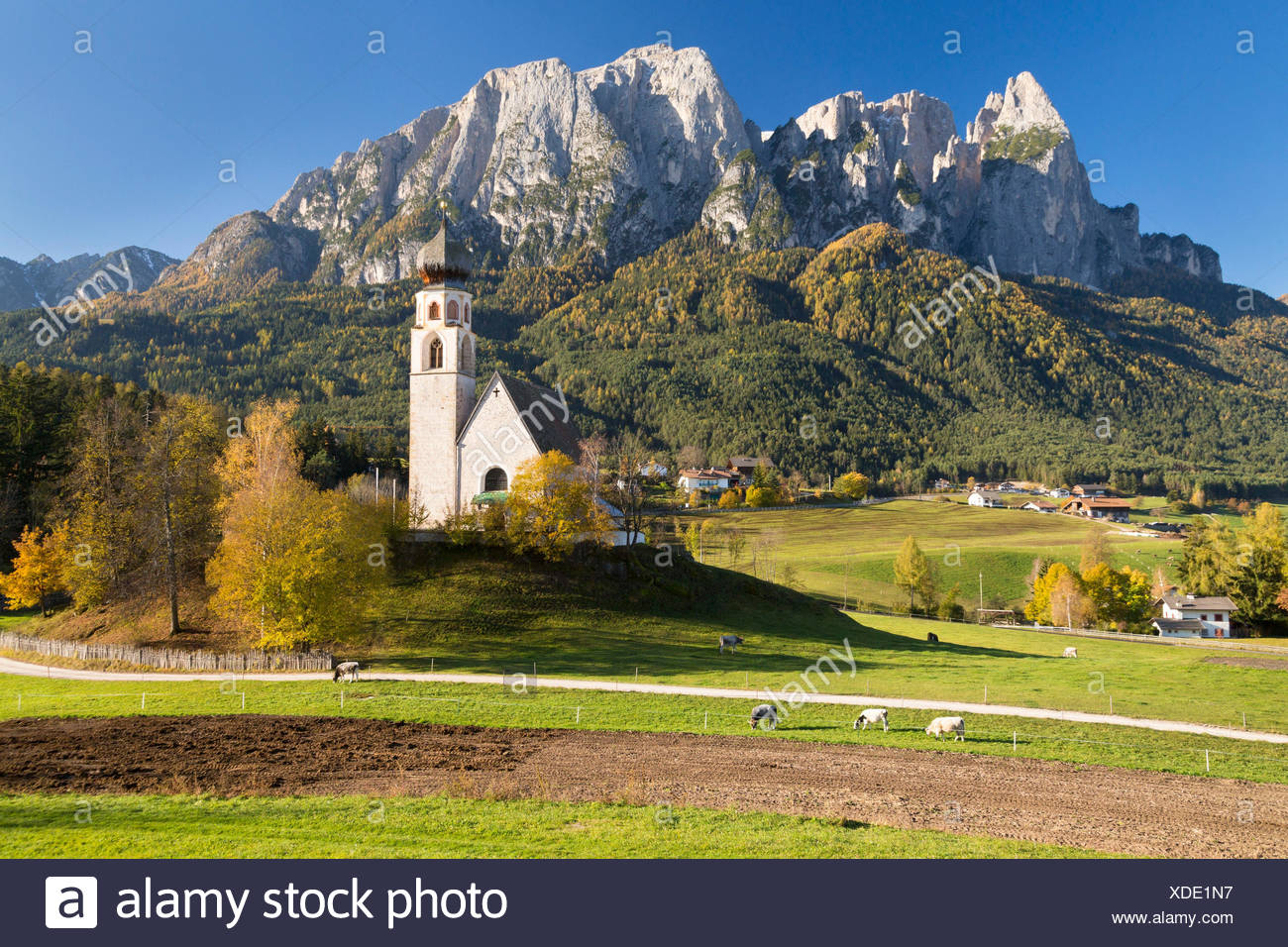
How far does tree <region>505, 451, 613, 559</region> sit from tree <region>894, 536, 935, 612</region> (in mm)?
45501

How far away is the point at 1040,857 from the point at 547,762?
37.4 ft

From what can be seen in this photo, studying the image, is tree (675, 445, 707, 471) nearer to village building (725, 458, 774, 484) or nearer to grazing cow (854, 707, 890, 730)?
village building (725, 458, 774, 484)

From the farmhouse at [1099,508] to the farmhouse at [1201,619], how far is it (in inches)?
2432

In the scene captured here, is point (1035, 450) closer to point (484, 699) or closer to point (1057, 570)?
point (1057, 570)

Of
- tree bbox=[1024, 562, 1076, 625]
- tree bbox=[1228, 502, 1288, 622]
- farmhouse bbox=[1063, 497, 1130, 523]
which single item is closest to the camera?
tree bbox=[1228, 502, 1288, 622]

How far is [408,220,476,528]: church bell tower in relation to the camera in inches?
2232

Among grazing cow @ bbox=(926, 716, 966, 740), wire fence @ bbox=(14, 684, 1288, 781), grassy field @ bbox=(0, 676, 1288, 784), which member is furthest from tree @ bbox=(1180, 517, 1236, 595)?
grazing cow @ bbox=(926, 716, 966, 740)

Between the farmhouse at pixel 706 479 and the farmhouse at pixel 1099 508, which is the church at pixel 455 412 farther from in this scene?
the farmhouse at pixel 1099 508

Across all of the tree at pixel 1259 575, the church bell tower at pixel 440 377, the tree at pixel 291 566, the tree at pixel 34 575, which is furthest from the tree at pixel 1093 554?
the tree at pixel 34 575

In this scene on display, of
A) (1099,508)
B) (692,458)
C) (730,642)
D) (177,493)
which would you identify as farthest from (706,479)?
(177,493)

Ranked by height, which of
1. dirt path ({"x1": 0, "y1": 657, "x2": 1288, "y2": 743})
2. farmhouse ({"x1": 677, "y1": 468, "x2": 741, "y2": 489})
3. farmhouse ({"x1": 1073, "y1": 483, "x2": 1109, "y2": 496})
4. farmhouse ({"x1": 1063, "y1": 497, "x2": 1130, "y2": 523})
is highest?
farmhouse ({"x1": 677, "y1": 468, "x2": 741, "y2": 489})

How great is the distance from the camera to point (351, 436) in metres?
90.1

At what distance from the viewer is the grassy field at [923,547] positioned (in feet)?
289
